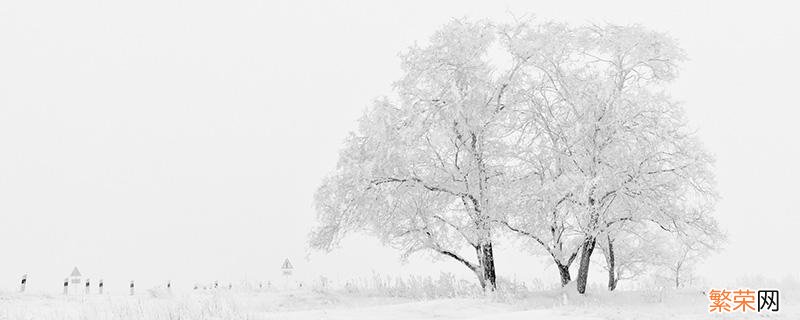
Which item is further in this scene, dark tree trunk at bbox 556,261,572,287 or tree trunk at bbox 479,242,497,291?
tree trunk at bbox 479,242,497,291

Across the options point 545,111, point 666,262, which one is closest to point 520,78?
A: point 545,111

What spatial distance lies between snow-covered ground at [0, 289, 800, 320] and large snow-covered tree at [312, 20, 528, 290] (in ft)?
8.03

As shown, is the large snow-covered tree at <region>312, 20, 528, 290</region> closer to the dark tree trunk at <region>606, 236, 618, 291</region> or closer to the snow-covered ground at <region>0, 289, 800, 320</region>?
the snow-covered ground at <region>0, 289, 800, 320</region>

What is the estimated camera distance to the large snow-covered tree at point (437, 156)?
68.7 feet

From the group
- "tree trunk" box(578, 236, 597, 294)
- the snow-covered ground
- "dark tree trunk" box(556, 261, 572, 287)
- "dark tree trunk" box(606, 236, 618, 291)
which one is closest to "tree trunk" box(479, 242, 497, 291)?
the snow-covered ground

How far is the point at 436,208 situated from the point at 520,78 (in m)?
4.79

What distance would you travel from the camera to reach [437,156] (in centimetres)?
2167

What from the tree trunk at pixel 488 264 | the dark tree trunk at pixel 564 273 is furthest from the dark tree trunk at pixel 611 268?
the tree trunk at pixel 488 264

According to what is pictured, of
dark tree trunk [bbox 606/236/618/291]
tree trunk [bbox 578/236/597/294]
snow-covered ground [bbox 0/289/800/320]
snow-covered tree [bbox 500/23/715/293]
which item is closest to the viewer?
snow-covered ground [bbox 0/289/800/320]

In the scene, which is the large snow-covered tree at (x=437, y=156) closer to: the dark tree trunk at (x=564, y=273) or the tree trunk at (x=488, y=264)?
the tree trunk at (x=488, y=264)

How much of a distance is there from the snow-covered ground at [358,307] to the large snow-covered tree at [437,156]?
245 centimetres

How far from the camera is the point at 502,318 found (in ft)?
42.2

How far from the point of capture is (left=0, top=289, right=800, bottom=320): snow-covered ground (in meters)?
13.0

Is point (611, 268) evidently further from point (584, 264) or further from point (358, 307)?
point (358, 307)
